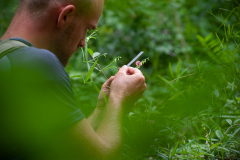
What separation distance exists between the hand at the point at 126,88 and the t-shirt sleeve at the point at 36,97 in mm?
246

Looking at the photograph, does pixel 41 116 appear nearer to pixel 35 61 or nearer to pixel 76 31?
pixel 35 61

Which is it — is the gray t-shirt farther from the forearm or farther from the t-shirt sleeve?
the forearm

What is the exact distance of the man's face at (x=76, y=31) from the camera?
100 centimetres

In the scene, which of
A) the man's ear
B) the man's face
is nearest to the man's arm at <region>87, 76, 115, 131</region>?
the man's face

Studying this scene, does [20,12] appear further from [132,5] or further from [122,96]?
[132,5]

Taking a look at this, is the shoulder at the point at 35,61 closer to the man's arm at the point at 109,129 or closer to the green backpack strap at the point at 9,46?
the green backpack strap at the point at 9,46

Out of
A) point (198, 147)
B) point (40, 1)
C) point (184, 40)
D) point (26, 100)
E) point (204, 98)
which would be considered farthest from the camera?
point (184, 40)

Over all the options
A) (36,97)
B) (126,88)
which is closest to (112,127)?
(126,88)

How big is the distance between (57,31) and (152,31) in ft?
8.30

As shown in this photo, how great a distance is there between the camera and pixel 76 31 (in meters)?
1.02

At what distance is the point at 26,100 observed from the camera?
0.76 m

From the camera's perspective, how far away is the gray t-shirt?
75cm

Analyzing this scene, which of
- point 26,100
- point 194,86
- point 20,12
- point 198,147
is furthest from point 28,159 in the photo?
point 194,86

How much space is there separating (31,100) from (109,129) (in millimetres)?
306
